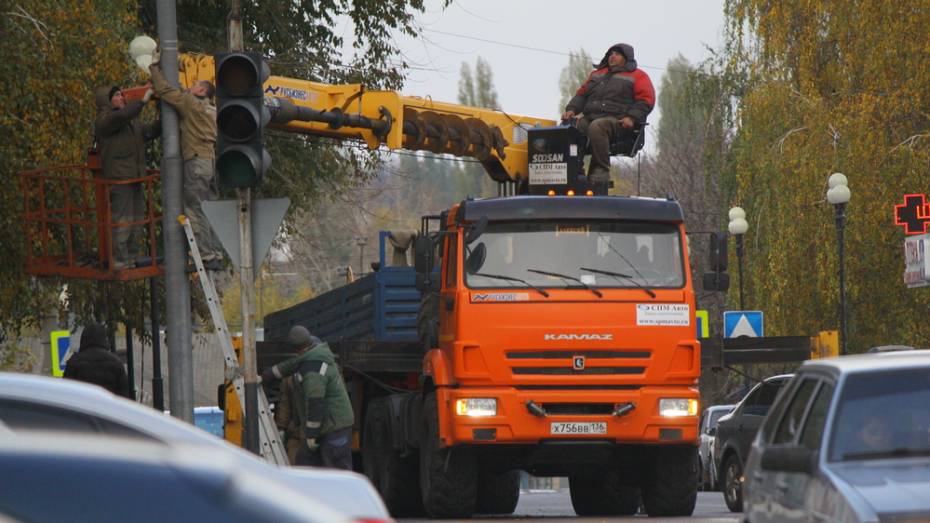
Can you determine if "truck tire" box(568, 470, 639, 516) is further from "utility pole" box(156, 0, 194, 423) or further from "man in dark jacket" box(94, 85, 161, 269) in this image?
"utility pole" box(156, 0, 194, 423)

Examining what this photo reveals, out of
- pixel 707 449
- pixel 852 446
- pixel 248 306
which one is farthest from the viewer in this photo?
pixel 707 449

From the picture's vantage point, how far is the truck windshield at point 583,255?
1630 centimetres

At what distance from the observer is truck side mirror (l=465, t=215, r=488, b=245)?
16125mm

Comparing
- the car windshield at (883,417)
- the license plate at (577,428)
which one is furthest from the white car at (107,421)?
the license plate at (577,428)

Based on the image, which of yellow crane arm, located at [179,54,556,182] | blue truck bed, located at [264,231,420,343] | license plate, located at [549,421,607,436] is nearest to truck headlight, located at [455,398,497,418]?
license plate, located at [549,421,607,436]

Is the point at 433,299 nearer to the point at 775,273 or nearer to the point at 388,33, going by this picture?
the point at 388,33

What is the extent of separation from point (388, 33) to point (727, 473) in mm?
10076

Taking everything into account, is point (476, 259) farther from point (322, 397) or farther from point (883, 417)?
point (883, 417)

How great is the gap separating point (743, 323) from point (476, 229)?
1637 centimetres

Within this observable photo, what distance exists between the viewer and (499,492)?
2258 centimetres

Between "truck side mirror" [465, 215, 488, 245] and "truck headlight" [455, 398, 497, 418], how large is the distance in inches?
54.8

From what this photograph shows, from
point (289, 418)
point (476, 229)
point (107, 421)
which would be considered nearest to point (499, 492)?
point (289, 418)

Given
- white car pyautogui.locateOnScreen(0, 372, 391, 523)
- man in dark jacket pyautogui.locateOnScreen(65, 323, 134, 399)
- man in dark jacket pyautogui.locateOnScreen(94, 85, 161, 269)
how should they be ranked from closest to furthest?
white car pyautogui.locateOnScreen(0, 372, 391, 523) < man in dark jacket pyautogui.locateOnScreen(65, 323, 134, 399) < man in dark jacket pyautogui.locateOnScreen(94, 85, 161, 269)

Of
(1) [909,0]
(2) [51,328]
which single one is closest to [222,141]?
(1) [909,0]
